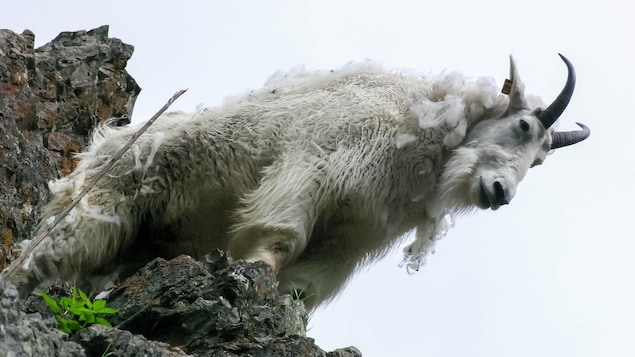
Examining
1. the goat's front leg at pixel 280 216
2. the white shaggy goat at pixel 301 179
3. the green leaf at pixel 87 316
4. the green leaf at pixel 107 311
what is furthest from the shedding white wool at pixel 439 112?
the green leaf at pixel 87 316

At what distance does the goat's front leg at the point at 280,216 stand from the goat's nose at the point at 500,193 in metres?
1.16

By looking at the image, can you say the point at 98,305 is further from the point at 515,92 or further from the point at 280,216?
the point at 515,92

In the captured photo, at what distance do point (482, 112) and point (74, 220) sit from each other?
113 inches

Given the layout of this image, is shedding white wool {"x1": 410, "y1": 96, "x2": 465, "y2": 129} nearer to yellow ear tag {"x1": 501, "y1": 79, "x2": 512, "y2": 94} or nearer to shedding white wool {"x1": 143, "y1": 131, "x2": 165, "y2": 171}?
yellow ear tag {"x1": 501, "y1": 79, "x2": 512, "y2": 94}

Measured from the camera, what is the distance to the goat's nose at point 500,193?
7.82 metres

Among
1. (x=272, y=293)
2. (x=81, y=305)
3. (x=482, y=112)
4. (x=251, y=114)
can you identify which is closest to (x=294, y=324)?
(x=272, y=293)

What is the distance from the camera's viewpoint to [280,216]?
7.41 metres

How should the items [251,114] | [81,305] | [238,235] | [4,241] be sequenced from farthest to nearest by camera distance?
[251,114], [238,235], [4,241], [81,305]

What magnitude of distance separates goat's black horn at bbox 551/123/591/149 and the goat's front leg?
1.95 meters

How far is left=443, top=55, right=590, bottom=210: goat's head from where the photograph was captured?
25.8ft

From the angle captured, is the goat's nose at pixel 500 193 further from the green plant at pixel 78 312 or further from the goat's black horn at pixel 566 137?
the green plant at pixel 78 312

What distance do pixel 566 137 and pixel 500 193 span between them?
1.12 m

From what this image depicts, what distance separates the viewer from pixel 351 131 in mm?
7820

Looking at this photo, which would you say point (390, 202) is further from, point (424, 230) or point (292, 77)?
point (292, 77)
